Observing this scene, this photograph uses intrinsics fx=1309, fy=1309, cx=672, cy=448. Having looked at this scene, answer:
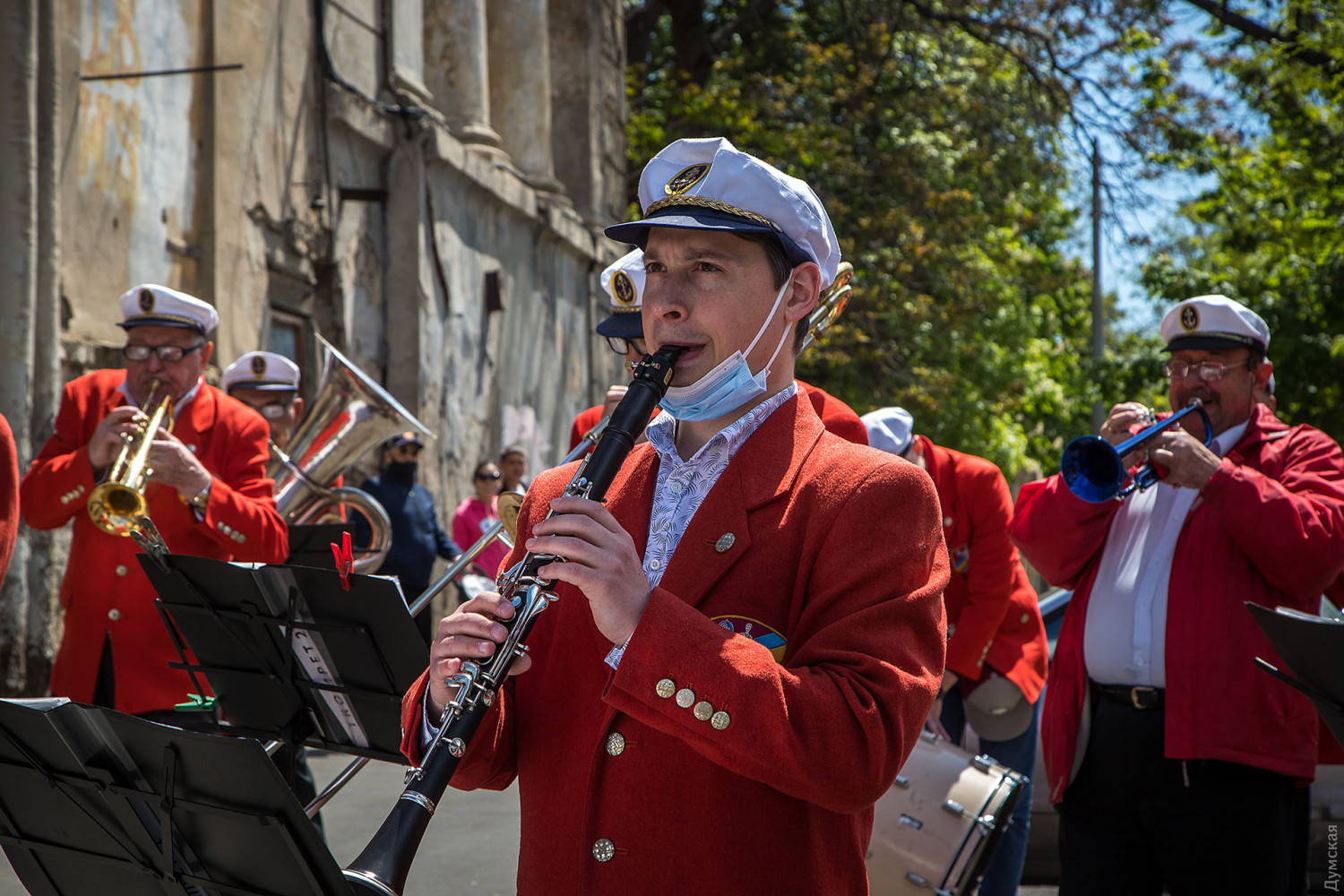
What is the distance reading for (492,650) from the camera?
80.0 inches

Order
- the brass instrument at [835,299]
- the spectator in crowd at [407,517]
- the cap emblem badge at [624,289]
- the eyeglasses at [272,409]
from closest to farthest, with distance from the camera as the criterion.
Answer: the brass instrument at [835,299], the cap emblem badge at [624,289], the eyeglasses at [272,409], the spectator in crowd at [407,517]

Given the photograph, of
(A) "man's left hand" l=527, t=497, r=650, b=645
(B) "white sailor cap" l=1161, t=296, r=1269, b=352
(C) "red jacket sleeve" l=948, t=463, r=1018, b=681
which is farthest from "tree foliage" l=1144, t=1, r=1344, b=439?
(A) "man's left hand" l=527, t=497, r=650, b=645

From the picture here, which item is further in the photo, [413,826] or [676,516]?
[676,516]

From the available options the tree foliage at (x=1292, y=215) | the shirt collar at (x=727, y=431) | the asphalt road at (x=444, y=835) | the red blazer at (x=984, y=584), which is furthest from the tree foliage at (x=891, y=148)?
the shirt collar at (x=727, y=431)

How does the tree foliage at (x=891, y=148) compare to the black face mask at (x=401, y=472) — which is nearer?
the black face mask at (x=401, y=472)

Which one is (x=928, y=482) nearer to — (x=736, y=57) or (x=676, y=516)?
(x=676, y=516)

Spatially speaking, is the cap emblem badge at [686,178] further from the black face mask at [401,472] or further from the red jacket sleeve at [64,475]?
the black face mask at [401,472]

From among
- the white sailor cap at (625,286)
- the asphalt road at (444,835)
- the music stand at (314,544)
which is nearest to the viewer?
the white sailor cap at (625,286)

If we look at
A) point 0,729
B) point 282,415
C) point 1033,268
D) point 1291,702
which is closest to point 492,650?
point 0,729

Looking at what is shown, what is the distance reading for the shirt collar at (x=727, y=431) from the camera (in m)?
2.27

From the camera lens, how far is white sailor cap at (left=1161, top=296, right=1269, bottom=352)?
3938 millimetres

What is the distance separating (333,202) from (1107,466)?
770cm

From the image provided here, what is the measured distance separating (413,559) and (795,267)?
284 inches

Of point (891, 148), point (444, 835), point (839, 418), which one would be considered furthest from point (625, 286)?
point (891, 148)
